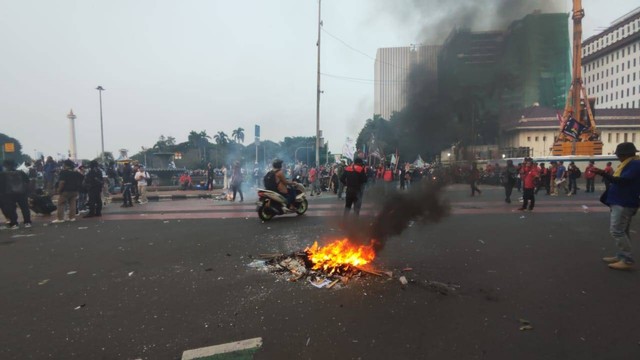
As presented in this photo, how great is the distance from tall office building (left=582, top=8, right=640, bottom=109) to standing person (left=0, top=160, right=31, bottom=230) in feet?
323

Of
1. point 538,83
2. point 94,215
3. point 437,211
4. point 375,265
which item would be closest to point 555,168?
point 437,211

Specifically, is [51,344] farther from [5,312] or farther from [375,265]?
[375,265]

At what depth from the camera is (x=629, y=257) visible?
512 cm

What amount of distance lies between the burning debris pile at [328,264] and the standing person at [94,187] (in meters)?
8.52

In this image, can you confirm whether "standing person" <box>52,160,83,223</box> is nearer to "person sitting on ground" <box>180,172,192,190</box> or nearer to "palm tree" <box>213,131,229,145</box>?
"person sitting on ground" <box>180,172,192,190</box>

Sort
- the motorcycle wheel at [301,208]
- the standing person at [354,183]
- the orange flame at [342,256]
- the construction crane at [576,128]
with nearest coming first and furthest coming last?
the orange flame at [342,256] < the standing person at [354,183] < the motorcycle wheel at [301,208] < the construction crane at [576,128]

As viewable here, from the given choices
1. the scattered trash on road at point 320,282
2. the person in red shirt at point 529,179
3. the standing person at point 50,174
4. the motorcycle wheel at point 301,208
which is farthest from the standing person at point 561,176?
the standing person at point 50,174

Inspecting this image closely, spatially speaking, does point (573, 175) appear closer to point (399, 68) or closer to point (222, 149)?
point (399, 68)

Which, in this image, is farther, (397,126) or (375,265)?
(397,126)

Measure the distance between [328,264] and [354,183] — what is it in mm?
3555

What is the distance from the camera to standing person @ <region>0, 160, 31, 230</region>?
973cm

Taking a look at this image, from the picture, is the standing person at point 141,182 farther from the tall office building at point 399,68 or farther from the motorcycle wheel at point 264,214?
the tall office building at point 399,68

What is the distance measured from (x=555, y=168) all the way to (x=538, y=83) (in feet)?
48.4

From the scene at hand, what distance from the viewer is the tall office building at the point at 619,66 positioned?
82.4m
